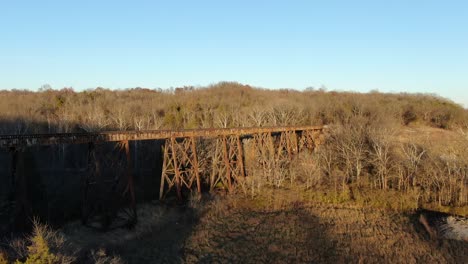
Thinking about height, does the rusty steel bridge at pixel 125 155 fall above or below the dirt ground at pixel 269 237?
above

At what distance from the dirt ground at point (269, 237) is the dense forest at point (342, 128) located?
3069mm

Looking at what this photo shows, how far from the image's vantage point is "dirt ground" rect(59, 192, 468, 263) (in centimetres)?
1311

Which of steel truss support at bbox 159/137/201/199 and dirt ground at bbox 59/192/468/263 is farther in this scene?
steel truss support at bbox 159/137/201/199

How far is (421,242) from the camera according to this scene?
1414 cm

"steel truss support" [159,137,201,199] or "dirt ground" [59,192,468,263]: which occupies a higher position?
"steel truss support" [159,137,201,199]

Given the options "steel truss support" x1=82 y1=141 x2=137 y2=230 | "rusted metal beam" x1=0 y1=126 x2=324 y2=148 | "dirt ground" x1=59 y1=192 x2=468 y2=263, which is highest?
"rusted metal beam" x1=0 y1=126 x2=324 y2=148

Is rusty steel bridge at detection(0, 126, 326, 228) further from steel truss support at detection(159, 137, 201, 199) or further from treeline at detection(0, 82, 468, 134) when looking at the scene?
treeline at detection(0, 82, 468, 134)

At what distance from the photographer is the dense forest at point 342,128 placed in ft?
66.1

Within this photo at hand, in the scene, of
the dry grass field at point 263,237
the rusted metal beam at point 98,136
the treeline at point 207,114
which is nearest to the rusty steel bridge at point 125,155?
the rusted metal beam at point 98,136

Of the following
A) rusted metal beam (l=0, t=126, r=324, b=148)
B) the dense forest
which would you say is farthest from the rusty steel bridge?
the dense forest

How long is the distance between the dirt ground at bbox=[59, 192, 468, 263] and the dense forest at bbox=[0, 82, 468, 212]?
3069 mm

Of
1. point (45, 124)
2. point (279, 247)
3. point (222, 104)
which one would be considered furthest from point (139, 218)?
point (222, 104)

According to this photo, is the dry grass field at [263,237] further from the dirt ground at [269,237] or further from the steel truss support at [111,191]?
the steel truss support at [111,191]

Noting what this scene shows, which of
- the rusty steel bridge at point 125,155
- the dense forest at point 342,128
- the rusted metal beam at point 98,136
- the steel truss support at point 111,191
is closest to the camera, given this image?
the rusted metal beam at point 98,136
